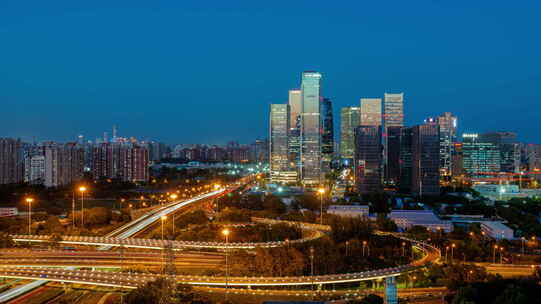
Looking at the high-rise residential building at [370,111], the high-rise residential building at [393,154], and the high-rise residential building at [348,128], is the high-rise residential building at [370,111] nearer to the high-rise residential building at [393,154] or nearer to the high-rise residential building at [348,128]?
the high-rise residential building at [348,128]

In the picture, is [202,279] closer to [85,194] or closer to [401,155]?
[85,194]

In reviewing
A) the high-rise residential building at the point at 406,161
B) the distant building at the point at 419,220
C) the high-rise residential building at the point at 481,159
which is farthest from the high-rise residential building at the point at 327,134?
the distant building at the point at 419,220

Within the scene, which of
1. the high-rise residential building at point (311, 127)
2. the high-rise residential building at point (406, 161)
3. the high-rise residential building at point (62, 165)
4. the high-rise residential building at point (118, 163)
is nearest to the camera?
the high-rise residential building at point (62, 165)

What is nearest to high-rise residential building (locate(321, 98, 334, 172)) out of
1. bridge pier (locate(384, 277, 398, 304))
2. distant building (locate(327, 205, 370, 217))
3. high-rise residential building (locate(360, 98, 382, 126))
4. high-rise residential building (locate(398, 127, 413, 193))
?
high-rise residential building (locate(360, 98, 382, 126))

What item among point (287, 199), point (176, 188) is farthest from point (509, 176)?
point (176, 188)

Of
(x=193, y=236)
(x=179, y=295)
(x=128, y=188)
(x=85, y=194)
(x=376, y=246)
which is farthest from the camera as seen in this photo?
(x=128, y=188)

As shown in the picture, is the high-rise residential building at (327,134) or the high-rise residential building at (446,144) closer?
the high-rise residential building at (327,134)
